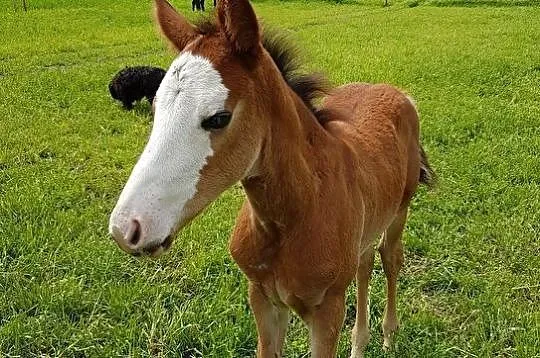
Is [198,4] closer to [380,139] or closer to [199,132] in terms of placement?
[380,139]

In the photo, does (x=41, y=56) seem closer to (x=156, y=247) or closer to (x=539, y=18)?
(x=156, y=247)

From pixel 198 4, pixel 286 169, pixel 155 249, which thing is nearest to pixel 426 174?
pixel 286 169

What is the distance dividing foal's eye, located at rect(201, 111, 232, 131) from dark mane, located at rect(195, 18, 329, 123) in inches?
21.8

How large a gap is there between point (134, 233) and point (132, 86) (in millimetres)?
6231

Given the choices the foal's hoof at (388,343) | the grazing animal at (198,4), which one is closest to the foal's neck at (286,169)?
the foal's hoof at (388,343)

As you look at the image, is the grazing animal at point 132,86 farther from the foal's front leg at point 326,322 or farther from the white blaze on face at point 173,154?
the white blaze on face at point 173,154

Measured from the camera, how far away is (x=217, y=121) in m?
1.71

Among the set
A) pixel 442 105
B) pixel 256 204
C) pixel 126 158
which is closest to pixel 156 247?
pixel 256 204

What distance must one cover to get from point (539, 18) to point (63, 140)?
50.2 ft

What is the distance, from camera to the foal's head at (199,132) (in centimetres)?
156

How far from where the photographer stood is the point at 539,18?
1703cm

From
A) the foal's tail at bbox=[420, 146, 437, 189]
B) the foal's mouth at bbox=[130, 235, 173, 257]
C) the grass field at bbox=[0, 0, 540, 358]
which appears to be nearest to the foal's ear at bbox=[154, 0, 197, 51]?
the grass field at bbox=[0, 0, 540, 358]

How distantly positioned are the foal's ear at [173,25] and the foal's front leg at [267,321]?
3.27 ft

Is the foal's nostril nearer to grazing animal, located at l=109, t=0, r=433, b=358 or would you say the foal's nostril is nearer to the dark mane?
grazing animal, located at l=109, t=0, r=433, b=358
